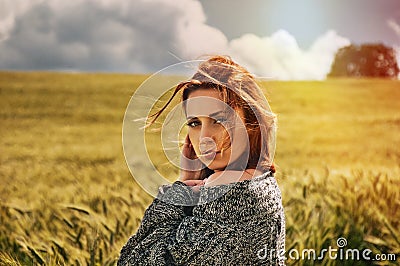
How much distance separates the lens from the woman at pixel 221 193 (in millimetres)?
1273

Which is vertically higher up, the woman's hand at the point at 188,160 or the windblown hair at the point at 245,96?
the windblown hair at the point at 245,96

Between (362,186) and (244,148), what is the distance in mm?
1251

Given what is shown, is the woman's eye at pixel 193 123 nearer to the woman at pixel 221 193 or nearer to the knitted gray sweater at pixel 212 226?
the woman at pixel 221 193

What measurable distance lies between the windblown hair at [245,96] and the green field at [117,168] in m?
0.07

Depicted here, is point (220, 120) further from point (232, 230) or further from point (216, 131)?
point (232, 230)

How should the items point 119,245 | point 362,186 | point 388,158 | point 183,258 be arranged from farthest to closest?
point 388,158 → point 362,186 → point 119,245 → point 183,258

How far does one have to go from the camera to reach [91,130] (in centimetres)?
358

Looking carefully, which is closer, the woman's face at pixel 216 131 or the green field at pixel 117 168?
the woman's face at pixel 216 131

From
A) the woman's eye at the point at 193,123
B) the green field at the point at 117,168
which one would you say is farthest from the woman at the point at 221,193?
the green field at the point at 117,168

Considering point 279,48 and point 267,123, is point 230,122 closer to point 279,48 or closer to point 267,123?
point 267,123

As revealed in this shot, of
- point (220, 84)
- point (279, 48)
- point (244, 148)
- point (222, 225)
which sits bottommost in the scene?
point (222, 225)

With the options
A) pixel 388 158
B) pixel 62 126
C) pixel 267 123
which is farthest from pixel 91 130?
pixel 267 123

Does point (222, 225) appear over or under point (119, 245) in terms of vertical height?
over

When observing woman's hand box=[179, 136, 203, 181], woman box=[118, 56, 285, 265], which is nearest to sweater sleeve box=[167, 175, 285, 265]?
woman box=[118, 56, 285, 265]
